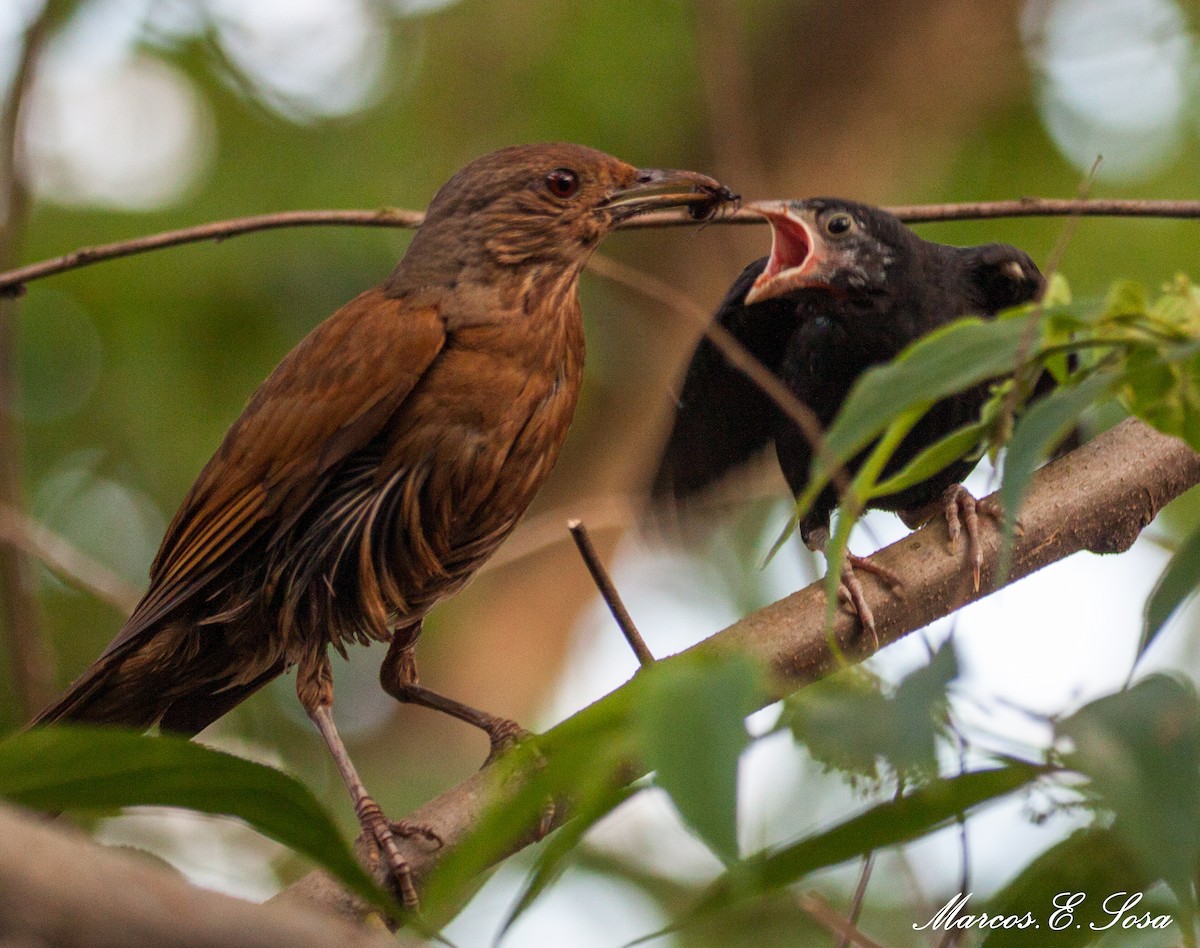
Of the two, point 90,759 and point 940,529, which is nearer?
point 90,759

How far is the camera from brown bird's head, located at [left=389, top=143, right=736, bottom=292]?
3.20 m

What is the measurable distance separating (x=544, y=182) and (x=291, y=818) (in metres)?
2.12

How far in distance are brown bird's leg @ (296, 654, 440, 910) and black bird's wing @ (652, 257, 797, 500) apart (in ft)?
3.97

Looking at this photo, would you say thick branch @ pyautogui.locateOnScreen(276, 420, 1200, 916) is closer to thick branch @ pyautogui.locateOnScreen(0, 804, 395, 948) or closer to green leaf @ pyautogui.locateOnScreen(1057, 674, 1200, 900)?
green leaf @ pyautogui.locateOnScreen(1057, 674, 1200, 900)

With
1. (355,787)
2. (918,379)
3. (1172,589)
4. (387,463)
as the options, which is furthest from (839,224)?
(1172,589)

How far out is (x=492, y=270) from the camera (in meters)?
3.17

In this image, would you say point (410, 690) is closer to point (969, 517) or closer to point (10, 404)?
point (969, 517)

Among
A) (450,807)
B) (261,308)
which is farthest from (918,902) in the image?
(261,308)

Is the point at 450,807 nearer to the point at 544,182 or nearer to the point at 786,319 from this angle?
the point at 544,182

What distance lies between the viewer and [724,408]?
388 cm

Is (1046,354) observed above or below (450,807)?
below

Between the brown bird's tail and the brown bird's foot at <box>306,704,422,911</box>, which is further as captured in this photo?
the brown bird's tail

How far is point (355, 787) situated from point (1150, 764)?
198 centimetres
